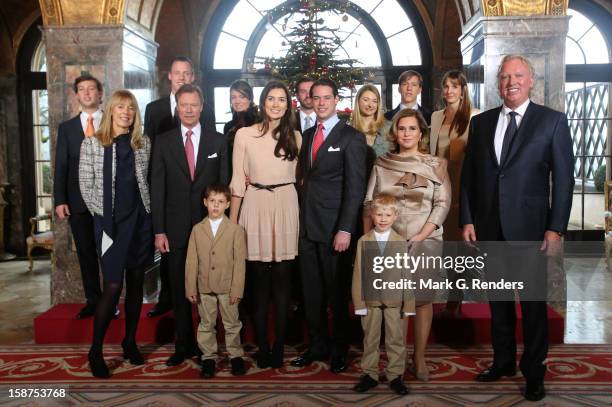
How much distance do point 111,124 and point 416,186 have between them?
5.93ft

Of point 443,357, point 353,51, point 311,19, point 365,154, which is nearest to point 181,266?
point 365,154

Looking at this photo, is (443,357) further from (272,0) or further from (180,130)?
(272,0)

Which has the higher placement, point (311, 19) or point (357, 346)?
point (311, 19)

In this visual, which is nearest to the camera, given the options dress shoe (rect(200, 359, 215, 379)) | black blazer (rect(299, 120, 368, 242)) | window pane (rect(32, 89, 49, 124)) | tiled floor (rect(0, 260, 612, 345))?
black blazer (rect(299, 120, 368, 242))

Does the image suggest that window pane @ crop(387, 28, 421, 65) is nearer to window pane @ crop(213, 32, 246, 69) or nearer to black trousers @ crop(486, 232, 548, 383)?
window pane @ crop(213, 32, 246, 69)

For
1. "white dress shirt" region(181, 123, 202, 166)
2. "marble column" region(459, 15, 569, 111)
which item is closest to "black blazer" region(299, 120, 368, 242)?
"white dress shirt" region(181, 123, 202, 166)

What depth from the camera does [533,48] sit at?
521 centimetres

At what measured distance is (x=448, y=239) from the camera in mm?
4277

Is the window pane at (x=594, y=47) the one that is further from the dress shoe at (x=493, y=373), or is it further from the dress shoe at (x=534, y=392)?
the dress shoe at (x=534, y=392)

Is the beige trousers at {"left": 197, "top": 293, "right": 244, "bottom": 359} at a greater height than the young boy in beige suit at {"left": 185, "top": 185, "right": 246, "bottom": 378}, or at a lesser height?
lesser

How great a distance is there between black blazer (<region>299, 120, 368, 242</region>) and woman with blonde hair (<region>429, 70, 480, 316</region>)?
0.73 meters

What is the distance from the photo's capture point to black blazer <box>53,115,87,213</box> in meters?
4.21

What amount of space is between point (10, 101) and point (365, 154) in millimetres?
7222

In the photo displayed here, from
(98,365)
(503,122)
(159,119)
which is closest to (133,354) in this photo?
(98,365)
